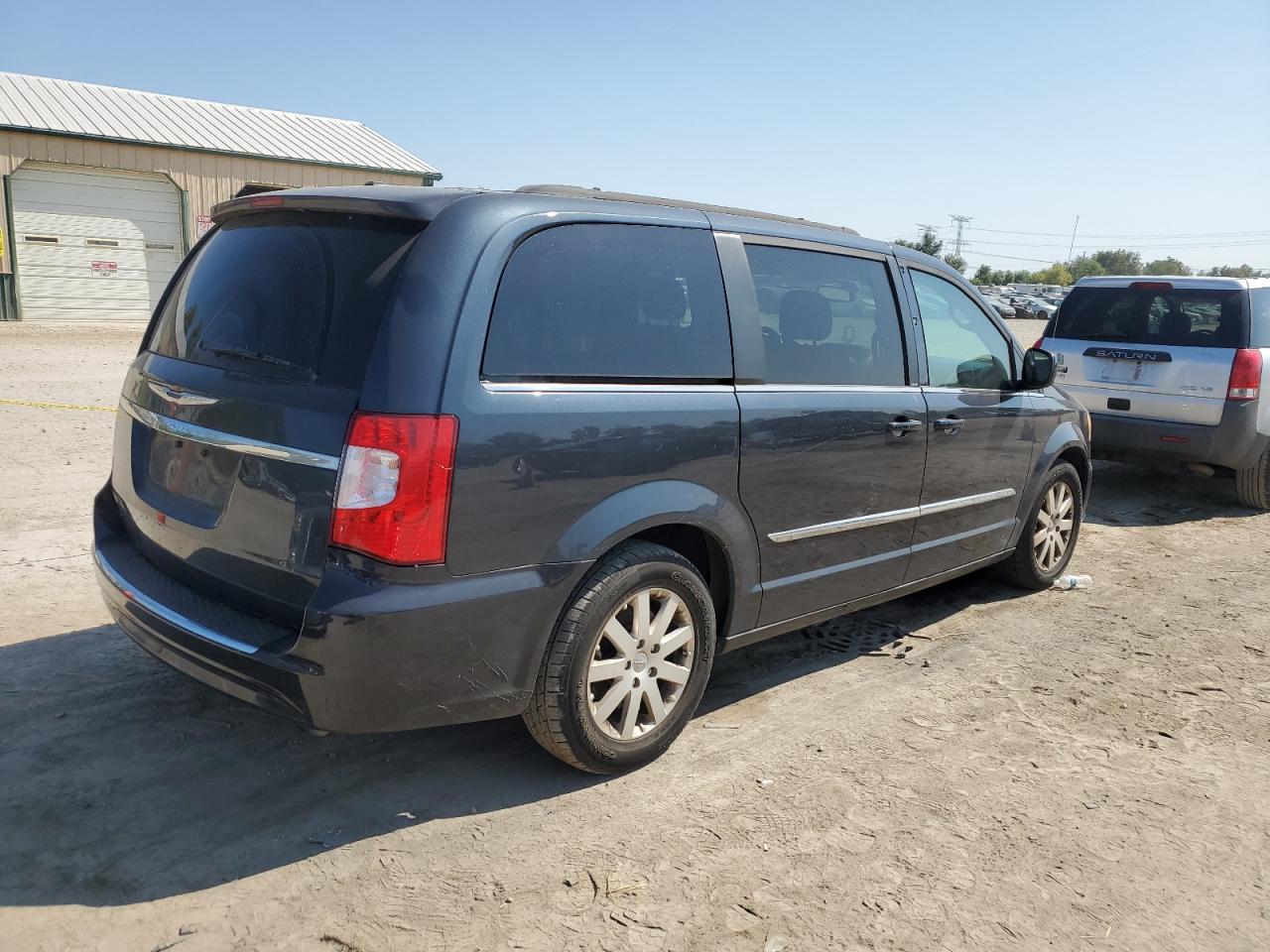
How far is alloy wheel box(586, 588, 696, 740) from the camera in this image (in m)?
3.31

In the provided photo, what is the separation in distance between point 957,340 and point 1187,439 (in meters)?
4.01

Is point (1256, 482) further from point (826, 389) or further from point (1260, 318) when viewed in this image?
point (826, 389)

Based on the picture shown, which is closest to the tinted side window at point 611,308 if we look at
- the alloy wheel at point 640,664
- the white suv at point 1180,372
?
the alloy wheel at point 640,664

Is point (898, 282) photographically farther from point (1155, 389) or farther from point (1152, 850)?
point (1155, 389)

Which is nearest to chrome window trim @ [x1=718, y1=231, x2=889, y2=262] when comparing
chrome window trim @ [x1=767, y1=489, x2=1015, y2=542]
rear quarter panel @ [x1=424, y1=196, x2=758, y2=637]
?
rear quarter panel @ [x1=424, y1=196, x2=758, y2=637]

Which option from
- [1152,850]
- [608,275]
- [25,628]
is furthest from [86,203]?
[1152,850]

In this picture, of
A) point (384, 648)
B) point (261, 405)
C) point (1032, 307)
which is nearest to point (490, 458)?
point (384, 648)

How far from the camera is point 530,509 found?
2988 millimetres

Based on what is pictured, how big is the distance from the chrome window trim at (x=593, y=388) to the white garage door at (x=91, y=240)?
25.1 metres

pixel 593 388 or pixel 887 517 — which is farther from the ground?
pixel 593 388

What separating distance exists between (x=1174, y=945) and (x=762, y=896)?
1.09m

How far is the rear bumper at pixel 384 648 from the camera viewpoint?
9.07 ft

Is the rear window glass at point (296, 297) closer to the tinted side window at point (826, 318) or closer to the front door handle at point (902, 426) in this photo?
the tinted side window at point (826, 318)

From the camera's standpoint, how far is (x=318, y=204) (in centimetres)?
318
